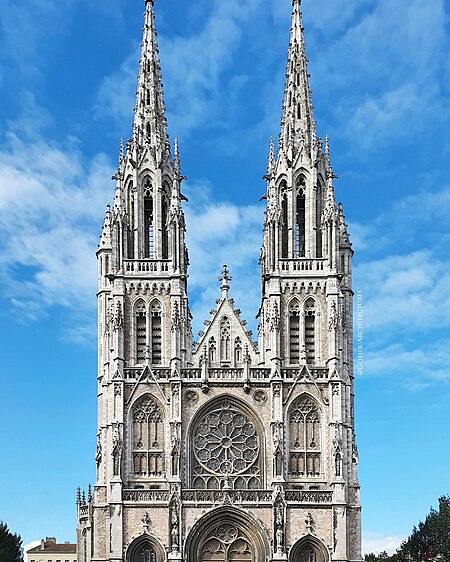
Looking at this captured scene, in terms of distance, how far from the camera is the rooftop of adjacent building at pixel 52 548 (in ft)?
404

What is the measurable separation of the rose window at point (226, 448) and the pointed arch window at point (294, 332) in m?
4.35

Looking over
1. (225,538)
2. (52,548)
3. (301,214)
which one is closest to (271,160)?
(301,214)

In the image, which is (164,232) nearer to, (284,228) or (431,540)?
(284,228)

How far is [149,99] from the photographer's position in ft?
222

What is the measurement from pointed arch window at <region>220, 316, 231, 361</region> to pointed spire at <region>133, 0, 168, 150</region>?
11522 mm

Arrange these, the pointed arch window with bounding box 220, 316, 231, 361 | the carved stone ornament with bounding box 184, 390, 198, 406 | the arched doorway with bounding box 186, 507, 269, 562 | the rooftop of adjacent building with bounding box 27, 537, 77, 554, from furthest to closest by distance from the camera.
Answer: the rooftop of adjacent building with bounding box 27, 537, 77, 554, the pointed arch window with bounding box 220, 316, 231, 361, the carved stone ornament with bounding box 184, 390, 198, 406, the arched doorway with bounding box 186, 507, 269, 562

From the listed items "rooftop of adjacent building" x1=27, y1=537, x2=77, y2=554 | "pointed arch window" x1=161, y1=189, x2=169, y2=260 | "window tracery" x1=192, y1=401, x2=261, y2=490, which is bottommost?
"rooftop of adjacent building" x1=27, y1=537, x2=77, y2=554

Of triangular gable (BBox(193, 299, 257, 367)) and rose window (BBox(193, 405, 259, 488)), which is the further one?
triangular gable (BBox(193, 299, 257, 367))

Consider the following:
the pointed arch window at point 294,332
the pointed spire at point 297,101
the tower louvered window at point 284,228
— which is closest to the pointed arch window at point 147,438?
the pointed arch window at point 294,332

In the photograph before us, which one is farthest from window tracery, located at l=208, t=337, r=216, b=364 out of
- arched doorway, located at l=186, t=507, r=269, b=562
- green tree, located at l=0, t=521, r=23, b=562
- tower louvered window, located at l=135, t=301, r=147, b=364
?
green tree, located at l=0, t=521, r=23, b=562

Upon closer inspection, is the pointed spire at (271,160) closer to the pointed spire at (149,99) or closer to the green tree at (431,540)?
the pointed spire at (149,99)

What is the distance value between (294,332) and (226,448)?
7.65 meters

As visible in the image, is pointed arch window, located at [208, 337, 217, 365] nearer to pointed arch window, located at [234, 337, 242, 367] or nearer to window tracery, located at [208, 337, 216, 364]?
window tracery, located at [208, 337, 216, 364]

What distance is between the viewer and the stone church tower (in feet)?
195
